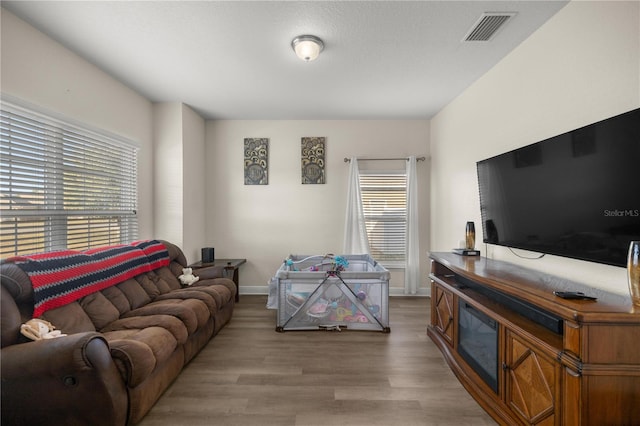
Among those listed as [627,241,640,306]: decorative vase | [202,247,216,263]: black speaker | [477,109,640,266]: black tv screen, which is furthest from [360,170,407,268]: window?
[627,241,640,306]: decorative vase

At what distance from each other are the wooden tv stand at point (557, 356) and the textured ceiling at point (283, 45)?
6.10 ft

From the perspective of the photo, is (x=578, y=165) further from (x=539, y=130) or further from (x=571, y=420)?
(x=571, y=420)

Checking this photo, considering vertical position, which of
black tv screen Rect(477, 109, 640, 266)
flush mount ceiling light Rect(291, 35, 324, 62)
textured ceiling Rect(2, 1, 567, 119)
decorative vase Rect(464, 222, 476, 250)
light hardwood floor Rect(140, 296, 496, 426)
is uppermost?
textured ceiling Rect(2, 1, 567, 119)

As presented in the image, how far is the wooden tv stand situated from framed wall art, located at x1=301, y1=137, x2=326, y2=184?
270cm

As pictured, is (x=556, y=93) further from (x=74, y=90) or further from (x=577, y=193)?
(x=74, y=90)

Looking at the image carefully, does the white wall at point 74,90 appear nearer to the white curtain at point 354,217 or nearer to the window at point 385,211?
the white curtain at point 354,217

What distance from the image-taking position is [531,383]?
153 cm

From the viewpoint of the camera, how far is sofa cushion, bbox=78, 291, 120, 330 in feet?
6.94

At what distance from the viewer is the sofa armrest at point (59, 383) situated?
1.45 metres

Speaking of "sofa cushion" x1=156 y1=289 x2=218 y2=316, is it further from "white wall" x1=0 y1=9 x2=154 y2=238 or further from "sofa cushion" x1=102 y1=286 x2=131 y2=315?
"white wall" x1=0 y1=9 x2=154 y2=238

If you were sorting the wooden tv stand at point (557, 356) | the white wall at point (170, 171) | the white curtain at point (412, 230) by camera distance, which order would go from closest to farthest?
the wooden tv stand at point (557, 356) < the white wall at point (170, 171) < the white curtain at point (412, 230)

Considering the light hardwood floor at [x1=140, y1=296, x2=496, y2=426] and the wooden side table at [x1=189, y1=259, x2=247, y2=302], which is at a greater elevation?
the wooden side table at [x1=189, y1=259, x2=247, y2=302]

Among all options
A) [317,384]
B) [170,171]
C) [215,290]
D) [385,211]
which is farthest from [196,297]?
[385,211]

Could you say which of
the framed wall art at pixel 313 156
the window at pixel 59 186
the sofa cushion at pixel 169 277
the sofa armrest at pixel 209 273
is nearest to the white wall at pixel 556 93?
the framed wall art at pixel 313 156
